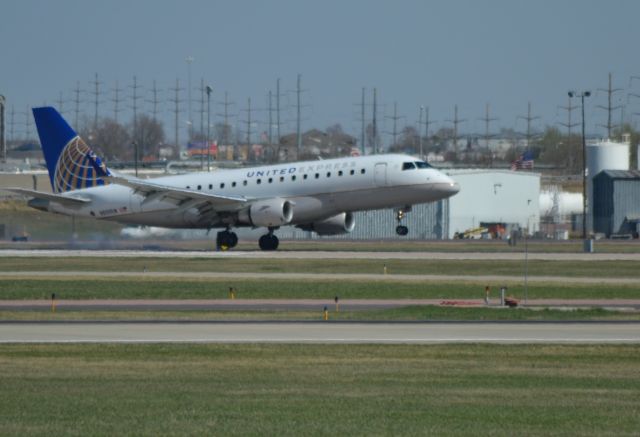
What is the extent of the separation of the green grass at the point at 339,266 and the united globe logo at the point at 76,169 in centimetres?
921

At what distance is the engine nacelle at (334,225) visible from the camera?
68.8 m

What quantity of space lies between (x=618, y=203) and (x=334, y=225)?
41.2 metres

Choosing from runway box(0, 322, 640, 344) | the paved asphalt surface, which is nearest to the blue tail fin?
the paved asphalt surface

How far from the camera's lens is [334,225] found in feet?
227

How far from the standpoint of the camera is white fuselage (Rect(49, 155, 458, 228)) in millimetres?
64688

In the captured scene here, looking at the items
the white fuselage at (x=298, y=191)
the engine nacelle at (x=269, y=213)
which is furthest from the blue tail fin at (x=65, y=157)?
the engine nacelle at (x=269, y=213)

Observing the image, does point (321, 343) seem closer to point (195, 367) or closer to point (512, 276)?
point (195, 367)

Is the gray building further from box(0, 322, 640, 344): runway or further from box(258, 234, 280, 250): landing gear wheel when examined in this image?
box(0, 322, 640, 344): runway

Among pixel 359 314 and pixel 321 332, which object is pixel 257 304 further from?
pixel 321 332

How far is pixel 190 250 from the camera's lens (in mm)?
72188

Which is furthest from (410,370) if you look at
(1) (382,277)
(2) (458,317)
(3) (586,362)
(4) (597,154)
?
(4) (597,154)

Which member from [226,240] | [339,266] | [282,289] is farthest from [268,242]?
[282,289]

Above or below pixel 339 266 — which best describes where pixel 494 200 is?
above

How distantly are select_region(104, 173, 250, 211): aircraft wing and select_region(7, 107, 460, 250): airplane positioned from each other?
50mm
